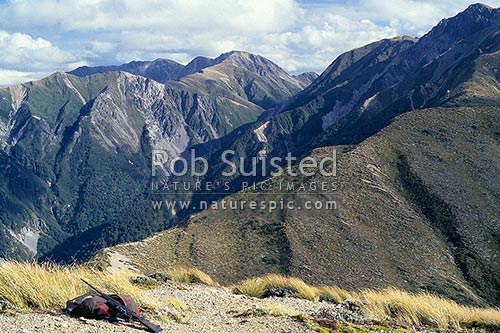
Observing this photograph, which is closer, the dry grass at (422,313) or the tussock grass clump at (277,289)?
the dry grass at (422,313)

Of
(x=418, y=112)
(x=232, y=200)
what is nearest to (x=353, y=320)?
(x=232, y=200)

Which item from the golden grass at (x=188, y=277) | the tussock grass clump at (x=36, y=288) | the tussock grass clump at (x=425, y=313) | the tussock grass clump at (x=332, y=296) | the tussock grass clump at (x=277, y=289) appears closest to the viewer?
the tussock grass clump at (x=36, y=288)

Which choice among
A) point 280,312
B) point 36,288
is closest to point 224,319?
point 280,312

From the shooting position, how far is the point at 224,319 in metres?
14.7

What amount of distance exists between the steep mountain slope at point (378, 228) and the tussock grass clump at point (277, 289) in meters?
36.9

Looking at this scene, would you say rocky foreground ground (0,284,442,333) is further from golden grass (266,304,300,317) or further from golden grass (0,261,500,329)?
golden grass (0,261,500,329)

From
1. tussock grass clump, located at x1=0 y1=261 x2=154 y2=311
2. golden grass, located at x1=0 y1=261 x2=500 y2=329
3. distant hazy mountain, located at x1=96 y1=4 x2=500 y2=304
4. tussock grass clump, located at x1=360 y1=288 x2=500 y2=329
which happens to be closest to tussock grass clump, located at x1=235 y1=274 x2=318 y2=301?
golden grass, located at x1=0 y1=261 x2=500 y2=329

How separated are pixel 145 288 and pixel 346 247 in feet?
176

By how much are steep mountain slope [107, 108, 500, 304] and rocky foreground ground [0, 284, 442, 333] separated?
131ft

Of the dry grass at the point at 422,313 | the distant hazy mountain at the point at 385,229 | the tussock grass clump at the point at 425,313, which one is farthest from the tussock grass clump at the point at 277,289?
the distant hazy mountain at the point at 385,229

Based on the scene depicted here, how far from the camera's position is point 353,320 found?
15203mm

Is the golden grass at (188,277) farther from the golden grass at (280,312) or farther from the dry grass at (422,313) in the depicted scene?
the dry grass at (422,313)

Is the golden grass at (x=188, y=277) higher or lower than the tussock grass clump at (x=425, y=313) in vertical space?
lower

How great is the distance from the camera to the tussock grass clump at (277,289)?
20062 millimetres
